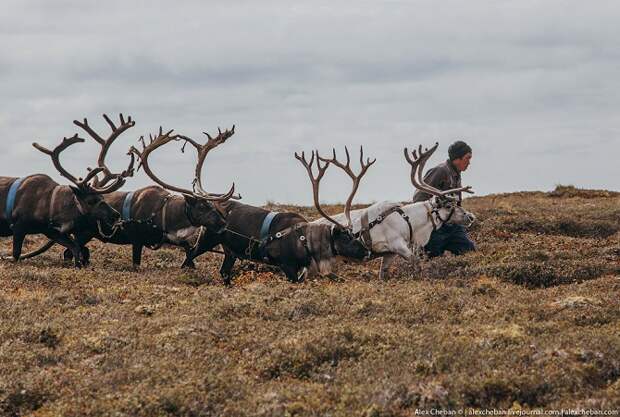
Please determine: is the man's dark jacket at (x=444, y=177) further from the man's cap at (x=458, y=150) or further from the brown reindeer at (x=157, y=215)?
the brown reindeer at (x=157, y=215)

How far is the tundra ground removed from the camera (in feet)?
31.2

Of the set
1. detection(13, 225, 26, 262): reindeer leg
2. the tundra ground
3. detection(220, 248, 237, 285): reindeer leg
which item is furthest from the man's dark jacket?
detection(13, 225, 26, 262): reindeer leg

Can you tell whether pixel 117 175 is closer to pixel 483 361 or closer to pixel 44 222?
pixel 44 222

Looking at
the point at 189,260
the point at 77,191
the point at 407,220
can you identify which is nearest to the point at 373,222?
the point at 407,220

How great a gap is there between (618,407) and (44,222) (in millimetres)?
12688

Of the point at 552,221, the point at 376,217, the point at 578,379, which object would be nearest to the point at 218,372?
the point at 578,379

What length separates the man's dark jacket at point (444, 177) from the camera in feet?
59.8

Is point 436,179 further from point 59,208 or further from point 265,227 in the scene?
point 59,208

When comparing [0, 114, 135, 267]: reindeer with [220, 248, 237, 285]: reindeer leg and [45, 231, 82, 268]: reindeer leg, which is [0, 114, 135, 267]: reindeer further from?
[220, 248, 237, 285]: reindeer leg

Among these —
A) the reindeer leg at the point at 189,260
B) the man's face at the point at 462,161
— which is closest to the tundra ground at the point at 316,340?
the reindeer leg at the point at 189,260

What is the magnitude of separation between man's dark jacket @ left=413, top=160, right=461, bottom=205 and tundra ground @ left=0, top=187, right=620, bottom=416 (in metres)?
1.59

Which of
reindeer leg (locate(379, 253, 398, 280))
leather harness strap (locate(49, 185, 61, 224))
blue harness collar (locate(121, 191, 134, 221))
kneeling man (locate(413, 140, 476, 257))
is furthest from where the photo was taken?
blue harness collar (locate(121, 191, 134, 221))

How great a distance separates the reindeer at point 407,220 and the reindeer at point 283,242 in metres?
0.34

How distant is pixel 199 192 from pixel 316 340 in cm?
766
